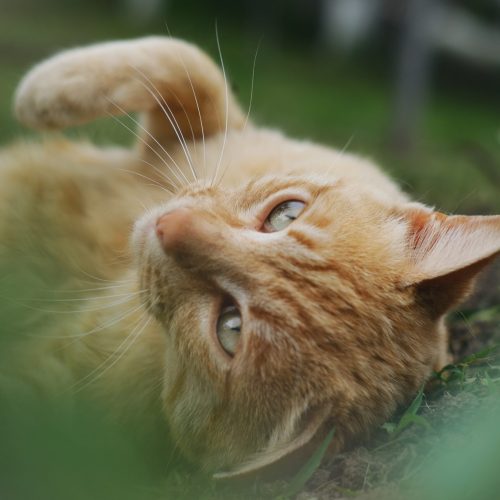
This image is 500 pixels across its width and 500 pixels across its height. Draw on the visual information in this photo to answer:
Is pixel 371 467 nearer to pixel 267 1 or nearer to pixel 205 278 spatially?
pixel 205 278

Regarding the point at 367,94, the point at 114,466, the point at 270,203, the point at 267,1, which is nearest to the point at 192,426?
the point at 270,203

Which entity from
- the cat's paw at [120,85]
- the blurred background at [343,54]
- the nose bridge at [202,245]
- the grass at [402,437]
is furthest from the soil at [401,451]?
the blurred background at [343,54]

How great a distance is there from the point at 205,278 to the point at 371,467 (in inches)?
24.8

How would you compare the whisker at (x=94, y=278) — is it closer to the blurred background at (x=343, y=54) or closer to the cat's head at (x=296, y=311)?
the cat's head at (x=296, y=311)

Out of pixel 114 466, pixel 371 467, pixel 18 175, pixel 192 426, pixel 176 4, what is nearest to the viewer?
pixel 114 466

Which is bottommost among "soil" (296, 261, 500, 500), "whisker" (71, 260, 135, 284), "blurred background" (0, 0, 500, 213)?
"whisker" (71, 260, 135, 284)

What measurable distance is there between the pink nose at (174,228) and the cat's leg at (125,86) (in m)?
0.67

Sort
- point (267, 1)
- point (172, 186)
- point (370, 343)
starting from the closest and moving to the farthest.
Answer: point (370, 343) → point (172, 186) → point (267, 1)

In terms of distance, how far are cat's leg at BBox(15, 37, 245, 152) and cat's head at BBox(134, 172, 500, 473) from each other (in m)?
0.77

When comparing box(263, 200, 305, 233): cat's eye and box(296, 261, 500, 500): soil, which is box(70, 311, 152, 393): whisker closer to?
box(263, 200, 305, 233): cat's eye

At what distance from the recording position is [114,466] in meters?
1.20

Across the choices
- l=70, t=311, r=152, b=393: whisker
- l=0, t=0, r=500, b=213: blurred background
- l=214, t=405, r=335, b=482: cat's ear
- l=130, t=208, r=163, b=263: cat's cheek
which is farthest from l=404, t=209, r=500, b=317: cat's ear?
l=0, t=0, r=500, b=213: blurred background

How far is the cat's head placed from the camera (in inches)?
71.6

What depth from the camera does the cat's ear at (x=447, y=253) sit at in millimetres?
1761
